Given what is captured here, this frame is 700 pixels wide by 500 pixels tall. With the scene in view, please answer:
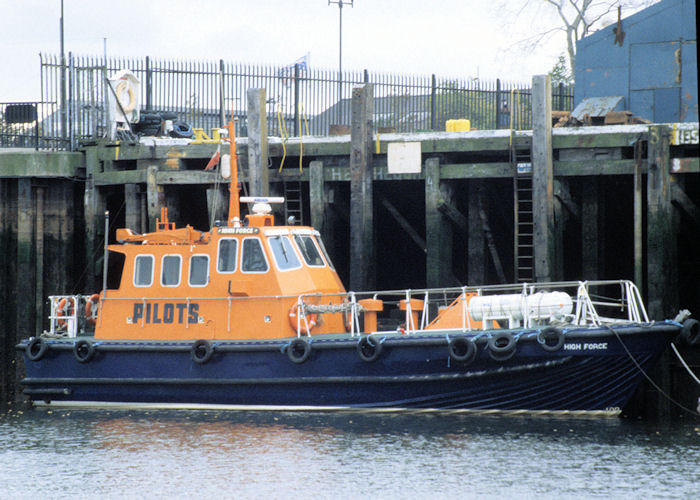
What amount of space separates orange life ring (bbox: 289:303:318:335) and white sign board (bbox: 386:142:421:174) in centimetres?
290

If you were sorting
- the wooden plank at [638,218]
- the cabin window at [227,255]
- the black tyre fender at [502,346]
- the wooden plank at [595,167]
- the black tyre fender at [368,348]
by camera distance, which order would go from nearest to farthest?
the black tyre fender at [502,346], the black tyre fender at [368,348], the wooden plank at [638,218], the cabin window at [227,255], the wooden plank at [595,167]

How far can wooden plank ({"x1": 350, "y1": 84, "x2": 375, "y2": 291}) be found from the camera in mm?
16391

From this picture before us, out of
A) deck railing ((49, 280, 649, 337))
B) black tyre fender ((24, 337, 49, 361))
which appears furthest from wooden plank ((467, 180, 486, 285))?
black tyre fender ((24, 337, 49, 361))

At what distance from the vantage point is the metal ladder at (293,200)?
1747 centimetres

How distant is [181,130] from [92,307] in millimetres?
4203

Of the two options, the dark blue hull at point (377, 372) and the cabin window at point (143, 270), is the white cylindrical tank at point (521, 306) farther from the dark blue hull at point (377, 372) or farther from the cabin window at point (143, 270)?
the cabin window at point (143, 270)

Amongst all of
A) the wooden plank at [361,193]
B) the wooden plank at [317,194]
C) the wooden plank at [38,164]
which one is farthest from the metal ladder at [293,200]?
the wooden plank at [38,164]

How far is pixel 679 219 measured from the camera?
15289mm

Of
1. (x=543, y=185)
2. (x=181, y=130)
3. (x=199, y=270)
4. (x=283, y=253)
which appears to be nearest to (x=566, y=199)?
(x=543, y=185)

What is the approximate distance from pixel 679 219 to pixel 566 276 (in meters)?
3.53

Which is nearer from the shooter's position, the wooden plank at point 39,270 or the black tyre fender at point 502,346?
the black tyre fender at point 502,346

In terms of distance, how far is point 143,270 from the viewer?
1541 cm

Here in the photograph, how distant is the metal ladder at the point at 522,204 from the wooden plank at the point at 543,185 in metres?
0.24

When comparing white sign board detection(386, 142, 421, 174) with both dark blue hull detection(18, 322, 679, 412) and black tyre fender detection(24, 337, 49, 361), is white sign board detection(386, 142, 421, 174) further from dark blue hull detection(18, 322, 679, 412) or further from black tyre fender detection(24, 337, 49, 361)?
black tyre fender detection(24, 337, 49, 361)
